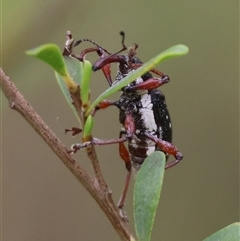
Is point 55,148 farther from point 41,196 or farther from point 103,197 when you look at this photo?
point 41,196

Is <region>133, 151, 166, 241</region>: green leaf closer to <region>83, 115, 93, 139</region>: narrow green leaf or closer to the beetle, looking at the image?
<region>83, 115, 93, 139</region>: narrow green leaf

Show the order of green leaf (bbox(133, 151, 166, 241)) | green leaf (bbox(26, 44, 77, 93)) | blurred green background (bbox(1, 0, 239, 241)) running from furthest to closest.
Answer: blurred green background (bbox(1, 0, 239, 241)) < green leaf (bbox(133, 151, 166, 241)) < green leaf (bbox(26, 44, 77, 93))

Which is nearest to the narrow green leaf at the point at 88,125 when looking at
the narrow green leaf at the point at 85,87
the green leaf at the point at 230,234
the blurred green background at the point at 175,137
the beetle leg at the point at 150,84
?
the narrow green leaf at the point at 85,87

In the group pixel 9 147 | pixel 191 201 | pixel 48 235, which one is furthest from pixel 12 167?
pixel 191 201

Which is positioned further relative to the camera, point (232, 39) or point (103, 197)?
point (232, 39)

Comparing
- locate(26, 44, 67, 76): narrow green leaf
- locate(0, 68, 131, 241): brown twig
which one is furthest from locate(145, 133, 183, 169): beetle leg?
locate(26, 44, 67, 76): narrow green leaf

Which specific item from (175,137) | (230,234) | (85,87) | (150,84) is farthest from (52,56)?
(175,137)
